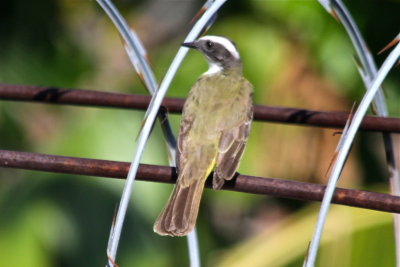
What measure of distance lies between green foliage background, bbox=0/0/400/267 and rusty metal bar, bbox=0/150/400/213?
2.68 m

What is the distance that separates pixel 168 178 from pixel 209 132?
46.2 inches

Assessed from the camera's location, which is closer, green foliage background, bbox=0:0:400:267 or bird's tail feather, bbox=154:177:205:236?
bird's tail feather, bbox=154:177:205:236

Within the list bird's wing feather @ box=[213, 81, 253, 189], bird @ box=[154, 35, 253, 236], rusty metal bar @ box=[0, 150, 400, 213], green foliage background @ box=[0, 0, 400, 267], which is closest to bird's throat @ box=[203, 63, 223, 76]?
bird @ box=[154, 35, 253, 236]

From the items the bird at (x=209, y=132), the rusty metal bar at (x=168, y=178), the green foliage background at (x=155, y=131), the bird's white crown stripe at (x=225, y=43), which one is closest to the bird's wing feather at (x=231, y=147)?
the bird at (x=209, y=132)

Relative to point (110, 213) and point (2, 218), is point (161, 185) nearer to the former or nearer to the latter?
point (110, 213)

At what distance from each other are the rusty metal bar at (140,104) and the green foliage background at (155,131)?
2.08 m

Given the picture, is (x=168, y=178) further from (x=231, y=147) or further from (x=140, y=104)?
(x=231, y=147)

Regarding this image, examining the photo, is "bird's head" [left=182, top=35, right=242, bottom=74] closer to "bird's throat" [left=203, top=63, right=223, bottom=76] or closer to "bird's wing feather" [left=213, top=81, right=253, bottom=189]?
"bird's throat" [left=203, top=63, right=223, bottom=76]

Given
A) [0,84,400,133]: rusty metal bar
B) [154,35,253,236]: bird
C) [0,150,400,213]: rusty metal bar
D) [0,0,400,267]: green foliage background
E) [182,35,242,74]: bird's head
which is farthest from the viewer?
[0,0,400,267]: green foliage background

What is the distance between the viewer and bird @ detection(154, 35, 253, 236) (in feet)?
11.4

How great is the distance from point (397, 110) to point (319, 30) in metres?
0.84

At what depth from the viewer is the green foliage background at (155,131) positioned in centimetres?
618

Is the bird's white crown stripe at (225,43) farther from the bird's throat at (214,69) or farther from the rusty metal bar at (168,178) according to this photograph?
the rusty metal bar at (168,178)

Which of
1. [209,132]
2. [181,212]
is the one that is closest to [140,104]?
[181,212]
